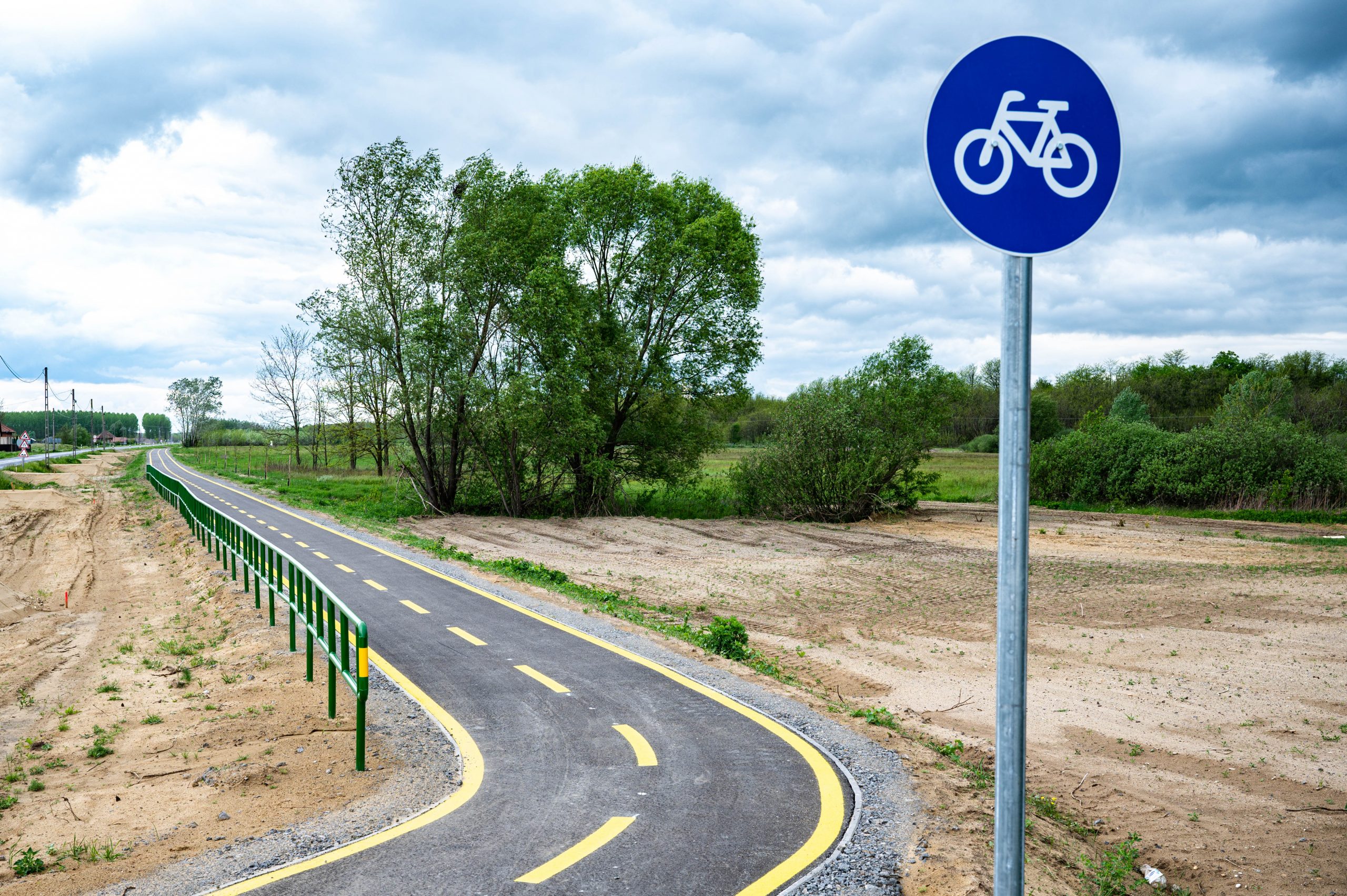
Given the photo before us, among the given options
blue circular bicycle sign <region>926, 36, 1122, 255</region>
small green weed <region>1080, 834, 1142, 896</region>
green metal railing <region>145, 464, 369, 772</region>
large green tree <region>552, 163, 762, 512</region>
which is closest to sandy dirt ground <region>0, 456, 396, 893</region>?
green metal railing <region>145, 464, 369, 772</region>

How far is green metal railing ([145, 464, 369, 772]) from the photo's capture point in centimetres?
617

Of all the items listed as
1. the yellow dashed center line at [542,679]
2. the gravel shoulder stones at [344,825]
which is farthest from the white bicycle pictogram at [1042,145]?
the yellow dashed center line at [542,679]

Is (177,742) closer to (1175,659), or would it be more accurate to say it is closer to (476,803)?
(476,803)

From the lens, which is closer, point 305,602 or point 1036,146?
point 1036,146

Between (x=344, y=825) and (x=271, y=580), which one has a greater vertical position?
(x=271, y=580)

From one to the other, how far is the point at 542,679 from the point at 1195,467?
3557 centimetres

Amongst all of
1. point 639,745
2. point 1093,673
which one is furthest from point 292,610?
point 1093,673

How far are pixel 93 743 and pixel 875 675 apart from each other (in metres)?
8.50

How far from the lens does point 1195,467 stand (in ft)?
113

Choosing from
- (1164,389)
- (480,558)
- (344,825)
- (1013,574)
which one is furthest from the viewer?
(1164,389)

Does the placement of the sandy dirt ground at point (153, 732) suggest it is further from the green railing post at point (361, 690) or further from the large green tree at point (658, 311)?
the large green tree at point (658, 311)

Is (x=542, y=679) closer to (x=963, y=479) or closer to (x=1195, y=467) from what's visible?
(x=1195, y=467)

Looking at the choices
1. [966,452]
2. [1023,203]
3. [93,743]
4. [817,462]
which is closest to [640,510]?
[817,462]

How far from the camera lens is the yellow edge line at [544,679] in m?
7.98
